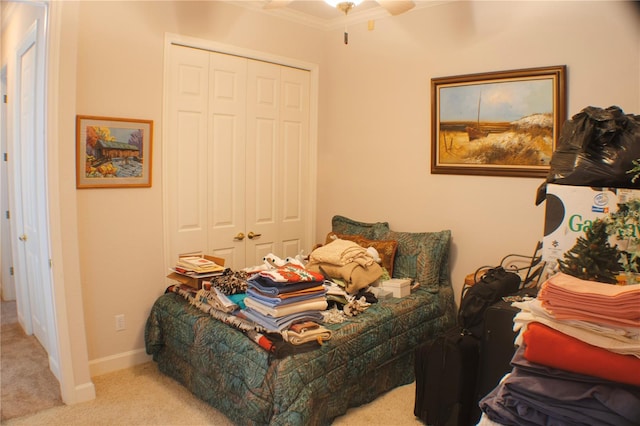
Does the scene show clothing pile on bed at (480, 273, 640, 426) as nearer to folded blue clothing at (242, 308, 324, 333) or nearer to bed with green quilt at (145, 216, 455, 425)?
bed with green quilt at (145, 216, 455, 425)

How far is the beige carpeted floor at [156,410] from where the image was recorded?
2697 mm

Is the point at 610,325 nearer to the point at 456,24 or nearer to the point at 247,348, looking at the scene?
the point at 247,348

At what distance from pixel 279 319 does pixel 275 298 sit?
0.40 ft

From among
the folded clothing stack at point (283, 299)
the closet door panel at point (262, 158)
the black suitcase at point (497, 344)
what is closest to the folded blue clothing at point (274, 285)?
the folded clothing stack at point (283, 299)

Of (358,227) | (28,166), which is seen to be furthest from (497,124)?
(28,166)

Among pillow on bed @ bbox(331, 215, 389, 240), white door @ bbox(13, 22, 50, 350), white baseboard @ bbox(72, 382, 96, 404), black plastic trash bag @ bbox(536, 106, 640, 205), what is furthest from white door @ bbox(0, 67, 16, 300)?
black plastic trash bag @ bbox(536, 106, 640, 205)

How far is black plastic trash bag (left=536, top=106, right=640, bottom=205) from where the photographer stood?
6.77ft

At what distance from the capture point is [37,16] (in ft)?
9.70

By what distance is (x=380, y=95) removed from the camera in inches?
159

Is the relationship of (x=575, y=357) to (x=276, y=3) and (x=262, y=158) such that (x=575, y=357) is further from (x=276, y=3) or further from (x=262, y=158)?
(x=262, y=158)

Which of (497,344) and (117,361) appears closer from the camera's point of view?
(497,344)

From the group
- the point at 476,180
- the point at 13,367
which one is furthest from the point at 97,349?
the point at 476,180

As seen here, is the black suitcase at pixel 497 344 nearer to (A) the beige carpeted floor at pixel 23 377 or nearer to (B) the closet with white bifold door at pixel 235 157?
(B) the closet with white bifold door at pixel 235 157

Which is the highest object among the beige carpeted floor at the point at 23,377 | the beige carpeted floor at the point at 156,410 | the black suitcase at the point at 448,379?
the black suitcase at the point at 448,379
